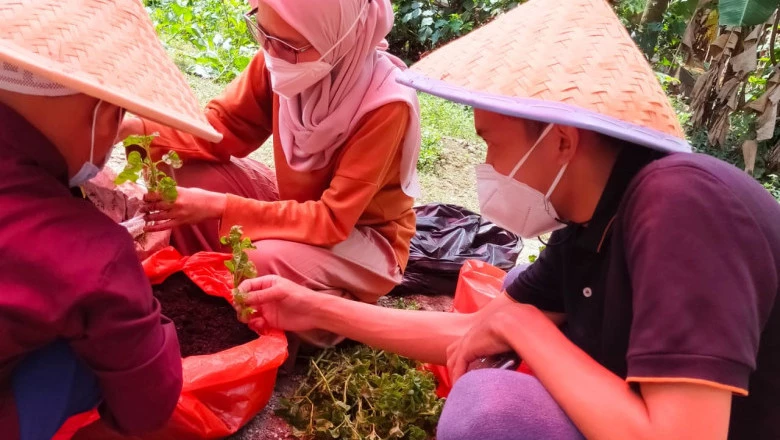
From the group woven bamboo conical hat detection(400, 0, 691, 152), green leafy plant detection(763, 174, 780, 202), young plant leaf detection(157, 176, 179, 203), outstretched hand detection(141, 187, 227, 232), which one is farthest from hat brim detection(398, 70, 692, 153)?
green leafy plant detection(763, 174, 780, 202)

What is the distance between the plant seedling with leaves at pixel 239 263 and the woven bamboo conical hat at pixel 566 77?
649 mm

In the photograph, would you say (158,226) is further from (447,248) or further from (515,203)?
(447,248)

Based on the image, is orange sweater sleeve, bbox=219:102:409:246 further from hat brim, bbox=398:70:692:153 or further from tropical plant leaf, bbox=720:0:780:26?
tropical plant leaf, bbox=720:0:780:26

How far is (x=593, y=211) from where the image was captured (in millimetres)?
1230

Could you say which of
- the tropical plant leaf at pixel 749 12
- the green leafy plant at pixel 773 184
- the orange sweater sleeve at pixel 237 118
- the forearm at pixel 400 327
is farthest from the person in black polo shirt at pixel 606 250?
the green leafy plant at pixel 773 184

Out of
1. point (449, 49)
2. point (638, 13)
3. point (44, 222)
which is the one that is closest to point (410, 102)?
point (449, 49)

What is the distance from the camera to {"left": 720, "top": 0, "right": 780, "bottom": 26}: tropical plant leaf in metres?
3.69

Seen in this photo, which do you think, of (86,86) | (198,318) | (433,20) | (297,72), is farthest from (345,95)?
(433,20)

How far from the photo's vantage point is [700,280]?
36.2 inches

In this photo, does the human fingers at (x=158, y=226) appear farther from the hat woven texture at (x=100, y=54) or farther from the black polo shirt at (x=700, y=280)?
the black polo shirt at (x=700, y=280)

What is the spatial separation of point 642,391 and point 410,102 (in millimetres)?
1233

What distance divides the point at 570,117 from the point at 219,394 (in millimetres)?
1083

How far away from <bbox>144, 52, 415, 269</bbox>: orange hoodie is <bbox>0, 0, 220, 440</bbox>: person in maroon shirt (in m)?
0.79

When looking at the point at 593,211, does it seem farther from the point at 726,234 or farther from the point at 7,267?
the point at 7,267
